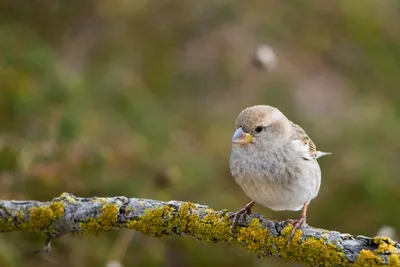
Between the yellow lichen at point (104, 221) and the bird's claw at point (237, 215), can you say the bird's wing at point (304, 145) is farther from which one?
the yellow lichen at point (104, 221)

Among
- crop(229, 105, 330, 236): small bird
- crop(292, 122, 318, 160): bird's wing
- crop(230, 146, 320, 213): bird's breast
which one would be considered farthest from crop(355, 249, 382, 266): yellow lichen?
crop(292, 122, 318, 160): bird's wing

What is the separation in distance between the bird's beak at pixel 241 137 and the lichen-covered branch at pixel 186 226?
1.32ft

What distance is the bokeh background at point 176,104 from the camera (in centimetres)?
374

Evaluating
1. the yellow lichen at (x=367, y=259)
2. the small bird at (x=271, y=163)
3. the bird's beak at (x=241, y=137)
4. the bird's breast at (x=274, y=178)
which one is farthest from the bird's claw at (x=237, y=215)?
the yellow lichen at (x=367, y=259)

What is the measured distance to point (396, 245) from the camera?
92.7 inches

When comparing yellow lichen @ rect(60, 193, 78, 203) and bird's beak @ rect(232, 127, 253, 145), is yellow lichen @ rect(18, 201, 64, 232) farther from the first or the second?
bird's beak @ rect(232, 127, 253, 145)

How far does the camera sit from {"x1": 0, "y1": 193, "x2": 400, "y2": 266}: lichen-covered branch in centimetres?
246

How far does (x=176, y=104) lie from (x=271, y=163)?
6.70 ft

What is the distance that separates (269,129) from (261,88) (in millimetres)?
1727

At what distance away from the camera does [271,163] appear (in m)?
3.10

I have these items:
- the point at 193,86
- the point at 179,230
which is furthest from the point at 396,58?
the point at 179,230

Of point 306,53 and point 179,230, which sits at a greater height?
point 306,53

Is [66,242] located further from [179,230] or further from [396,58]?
[396,58]

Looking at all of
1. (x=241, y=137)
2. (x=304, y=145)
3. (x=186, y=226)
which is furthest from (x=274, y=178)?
(x=186, y=226)
